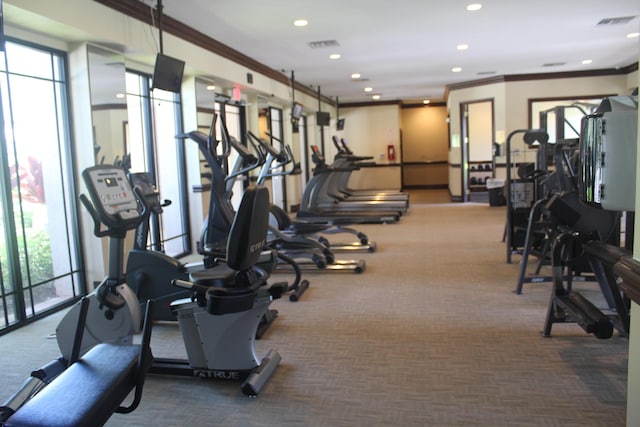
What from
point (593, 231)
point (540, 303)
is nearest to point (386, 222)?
point (540, 303)

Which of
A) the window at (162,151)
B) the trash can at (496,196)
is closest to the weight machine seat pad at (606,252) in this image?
the window at (162,151)

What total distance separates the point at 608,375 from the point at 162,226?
17.8 ft

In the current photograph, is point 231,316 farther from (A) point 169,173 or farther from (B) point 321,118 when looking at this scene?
(B) point 321,118

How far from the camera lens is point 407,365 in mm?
3457

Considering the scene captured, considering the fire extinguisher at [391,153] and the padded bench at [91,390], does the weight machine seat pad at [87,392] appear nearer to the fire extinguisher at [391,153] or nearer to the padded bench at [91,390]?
the padded bench at [91,390]

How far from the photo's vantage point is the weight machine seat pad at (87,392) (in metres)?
1.64

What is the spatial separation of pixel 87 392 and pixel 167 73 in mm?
4378

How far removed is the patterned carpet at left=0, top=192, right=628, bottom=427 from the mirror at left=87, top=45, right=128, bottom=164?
171 centimetres

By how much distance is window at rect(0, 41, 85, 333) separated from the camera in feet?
14.7

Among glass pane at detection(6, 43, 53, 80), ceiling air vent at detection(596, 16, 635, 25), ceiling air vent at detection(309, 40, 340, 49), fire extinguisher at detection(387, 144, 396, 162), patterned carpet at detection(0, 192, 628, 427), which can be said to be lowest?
patterned carpet at detection(0, 192, 628, 427)

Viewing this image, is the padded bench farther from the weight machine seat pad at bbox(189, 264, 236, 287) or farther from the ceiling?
the ceiling

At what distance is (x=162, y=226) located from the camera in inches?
278

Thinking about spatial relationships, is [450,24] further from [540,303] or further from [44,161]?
[44,161]

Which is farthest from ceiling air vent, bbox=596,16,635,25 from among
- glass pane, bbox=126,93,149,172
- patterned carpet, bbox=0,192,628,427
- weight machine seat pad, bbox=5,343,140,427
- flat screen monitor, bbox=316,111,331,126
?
weight machine seat pad, bbox=5,343,140,427
